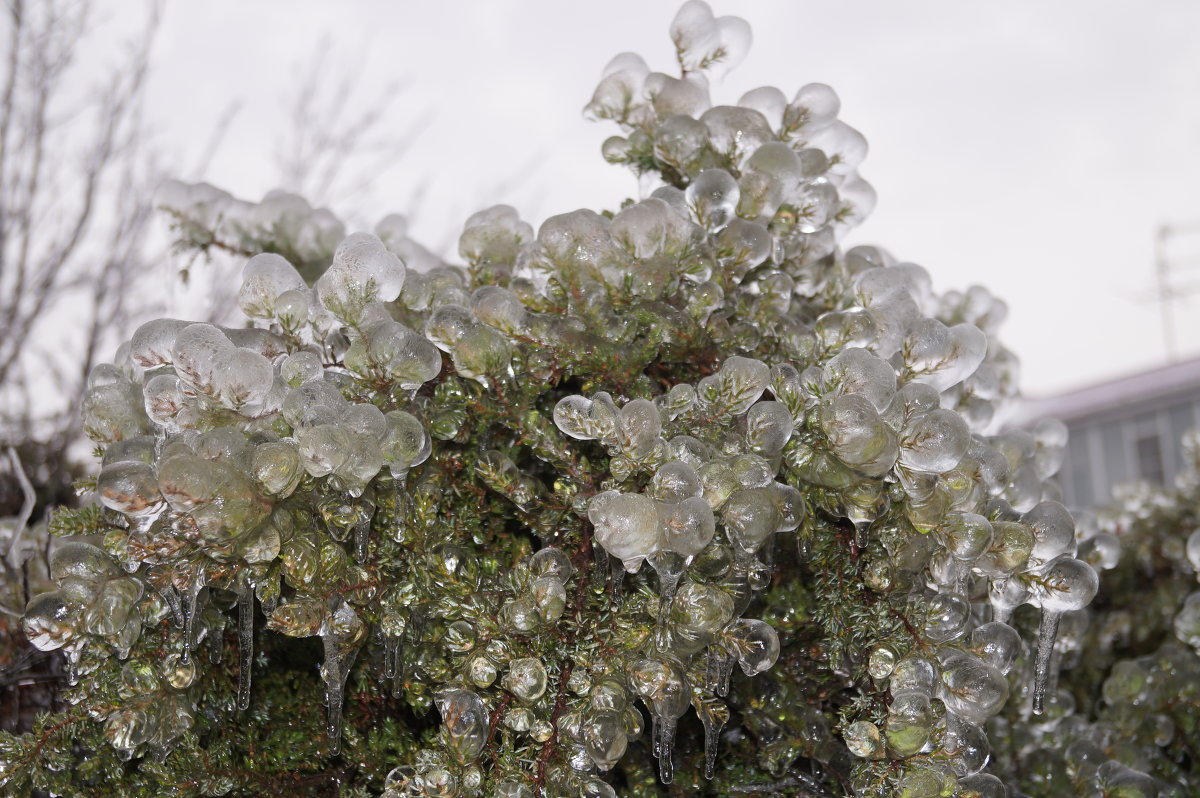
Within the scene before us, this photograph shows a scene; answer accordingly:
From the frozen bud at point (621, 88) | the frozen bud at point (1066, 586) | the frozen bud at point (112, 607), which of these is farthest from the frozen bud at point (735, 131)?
the frozen bud at point (112, 607)

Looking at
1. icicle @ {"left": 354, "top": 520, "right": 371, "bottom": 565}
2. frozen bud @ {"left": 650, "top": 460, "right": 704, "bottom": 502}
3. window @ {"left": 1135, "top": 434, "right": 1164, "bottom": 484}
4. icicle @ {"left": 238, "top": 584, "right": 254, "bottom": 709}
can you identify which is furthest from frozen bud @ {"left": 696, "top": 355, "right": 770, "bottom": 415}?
window @ {"left": 1135, "top": 434, "right": 1164, "bottom": 484}

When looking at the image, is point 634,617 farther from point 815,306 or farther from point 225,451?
point 815,306

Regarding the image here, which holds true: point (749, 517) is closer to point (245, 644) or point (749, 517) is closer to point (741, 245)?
point (741, 245)

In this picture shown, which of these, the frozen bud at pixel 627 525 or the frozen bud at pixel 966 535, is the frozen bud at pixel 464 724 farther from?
the frozen bud at pixel 966 535

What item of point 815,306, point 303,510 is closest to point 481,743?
point 303,510

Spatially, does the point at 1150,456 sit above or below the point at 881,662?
above

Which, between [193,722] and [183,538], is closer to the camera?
[183,538]

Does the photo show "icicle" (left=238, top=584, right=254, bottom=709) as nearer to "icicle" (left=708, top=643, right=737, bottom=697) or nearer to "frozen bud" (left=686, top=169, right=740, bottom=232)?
"icicle" (left=708, top=643, right=737, bottom=697)

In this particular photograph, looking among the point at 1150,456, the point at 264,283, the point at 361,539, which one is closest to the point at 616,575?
the point at 361,539
